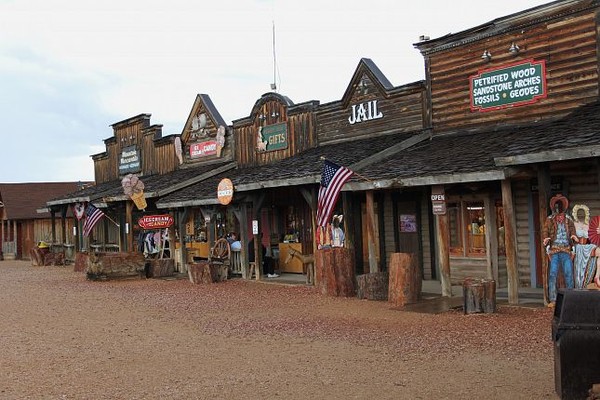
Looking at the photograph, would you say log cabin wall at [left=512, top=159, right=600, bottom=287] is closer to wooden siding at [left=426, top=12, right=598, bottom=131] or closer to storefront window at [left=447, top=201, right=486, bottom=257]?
storefront window at [left=447, top=201, right=486, bottom=257]

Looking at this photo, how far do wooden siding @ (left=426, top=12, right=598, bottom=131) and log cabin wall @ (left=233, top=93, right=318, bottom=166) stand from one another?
4858mm

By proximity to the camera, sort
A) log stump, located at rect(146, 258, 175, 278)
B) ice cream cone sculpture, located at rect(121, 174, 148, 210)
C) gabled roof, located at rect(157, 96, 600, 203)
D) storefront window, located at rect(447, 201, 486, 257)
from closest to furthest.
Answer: gabled roof, located at rect(157, 96, 600, 203)
storefront window, located at rect(447, 201, 486, 257)
log stump, located at rect(146, 258, 175, 278)
ice cream cone sculpture, located at rect(121, 174, 148, 210)

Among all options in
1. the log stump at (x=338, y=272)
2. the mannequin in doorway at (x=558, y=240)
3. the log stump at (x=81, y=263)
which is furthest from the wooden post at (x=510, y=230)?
the log stump at (x=81, y=263)

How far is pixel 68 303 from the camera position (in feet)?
49.5

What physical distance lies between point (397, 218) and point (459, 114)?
10.7ft

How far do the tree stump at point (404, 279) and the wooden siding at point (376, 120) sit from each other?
189 inches

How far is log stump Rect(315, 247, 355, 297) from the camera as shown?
46.6ft

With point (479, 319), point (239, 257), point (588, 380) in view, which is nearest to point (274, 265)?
point (239, 257)

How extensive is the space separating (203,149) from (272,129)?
15.8 feet

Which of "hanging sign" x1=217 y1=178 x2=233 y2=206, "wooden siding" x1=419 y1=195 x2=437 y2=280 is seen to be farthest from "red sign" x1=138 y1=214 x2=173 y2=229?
"wooden siding" x1=419 y1=195 x2=437 y2=280

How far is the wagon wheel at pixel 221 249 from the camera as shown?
65.9ft

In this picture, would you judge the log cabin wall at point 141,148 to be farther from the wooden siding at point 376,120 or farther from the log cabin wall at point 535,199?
the log cabin wall at point 535,199

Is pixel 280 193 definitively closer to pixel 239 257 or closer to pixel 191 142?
pixel 239 257

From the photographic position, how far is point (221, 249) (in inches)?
797
